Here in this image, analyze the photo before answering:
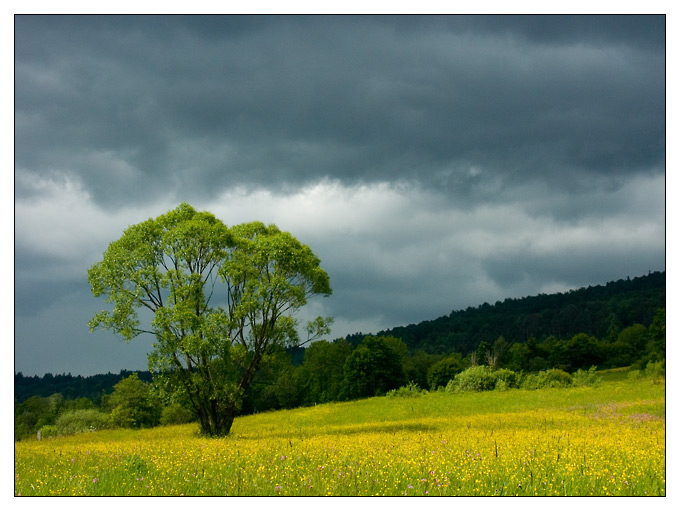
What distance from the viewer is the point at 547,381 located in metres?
58.3

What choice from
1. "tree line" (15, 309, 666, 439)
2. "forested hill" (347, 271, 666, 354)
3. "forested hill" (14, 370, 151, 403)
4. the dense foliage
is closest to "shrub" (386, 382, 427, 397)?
the dense foliage

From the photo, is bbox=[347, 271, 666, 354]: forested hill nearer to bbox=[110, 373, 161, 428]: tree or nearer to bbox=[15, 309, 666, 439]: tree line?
bbox=[15, 309, 666, 439]: tree line

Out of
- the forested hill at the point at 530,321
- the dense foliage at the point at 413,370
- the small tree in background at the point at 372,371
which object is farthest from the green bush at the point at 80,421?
the forested hill at the point at 530,321

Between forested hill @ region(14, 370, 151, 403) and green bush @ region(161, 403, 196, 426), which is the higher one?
forested hill @ region(14, 370, 151, 403)

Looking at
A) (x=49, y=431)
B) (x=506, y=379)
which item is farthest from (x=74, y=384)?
(x=506, y=379)

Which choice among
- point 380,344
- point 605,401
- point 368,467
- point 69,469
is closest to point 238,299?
point 69,469

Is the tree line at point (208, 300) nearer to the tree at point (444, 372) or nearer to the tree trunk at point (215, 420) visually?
the tree trunk at point (215, 420)

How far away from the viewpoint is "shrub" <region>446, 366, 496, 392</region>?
6122 cm

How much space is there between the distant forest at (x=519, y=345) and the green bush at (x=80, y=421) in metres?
2.93

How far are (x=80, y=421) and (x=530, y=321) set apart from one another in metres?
111

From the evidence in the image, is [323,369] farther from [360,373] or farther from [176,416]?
[176,416]

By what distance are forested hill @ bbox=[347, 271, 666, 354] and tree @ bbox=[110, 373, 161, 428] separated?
57648 mm

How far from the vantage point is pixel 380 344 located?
268 feet
